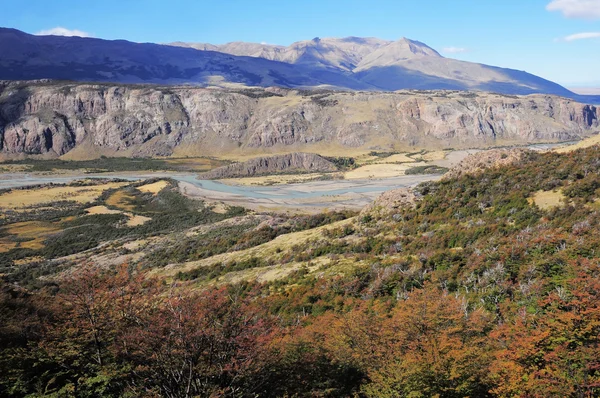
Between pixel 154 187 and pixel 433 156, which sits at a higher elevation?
pixel 433 156

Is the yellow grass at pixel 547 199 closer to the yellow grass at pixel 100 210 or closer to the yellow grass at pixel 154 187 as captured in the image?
the yellow grass at pixel 100 210

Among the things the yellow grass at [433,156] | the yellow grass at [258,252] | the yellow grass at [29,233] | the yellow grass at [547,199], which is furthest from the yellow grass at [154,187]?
the yellow grass at [547,199]

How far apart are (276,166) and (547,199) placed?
12322cm

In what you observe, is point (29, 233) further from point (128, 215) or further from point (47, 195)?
point (47, 195)

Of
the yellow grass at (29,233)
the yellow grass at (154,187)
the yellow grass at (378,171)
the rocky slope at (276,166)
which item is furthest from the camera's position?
the rocky slope at (276,166)

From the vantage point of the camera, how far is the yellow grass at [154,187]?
113825 millimetres

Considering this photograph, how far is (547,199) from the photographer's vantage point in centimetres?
3136

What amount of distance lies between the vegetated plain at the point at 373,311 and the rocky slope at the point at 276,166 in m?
98.9

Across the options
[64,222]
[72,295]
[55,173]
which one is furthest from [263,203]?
[55,173]

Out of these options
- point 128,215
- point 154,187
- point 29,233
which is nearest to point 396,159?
point 154,187

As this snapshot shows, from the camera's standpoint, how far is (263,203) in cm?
9394

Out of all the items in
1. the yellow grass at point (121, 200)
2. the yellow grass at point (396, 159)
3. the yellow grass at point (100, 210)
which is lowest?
the yellow grass at point (100, 210)

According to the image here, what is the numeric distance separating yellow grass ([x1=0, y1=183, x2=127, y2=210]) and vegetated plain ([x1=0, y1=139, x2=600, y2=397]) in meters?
72.0

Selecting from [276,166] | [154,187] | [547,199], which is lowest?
[154,187]
